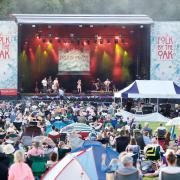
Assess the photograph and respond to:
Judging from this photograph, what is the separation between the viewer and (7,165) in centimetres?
1134

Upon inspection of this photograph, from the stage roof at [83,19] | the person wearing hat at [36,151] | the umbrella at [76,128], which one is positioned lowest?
the umbrella at [76,128]

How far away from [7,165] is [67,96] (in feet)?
88.6

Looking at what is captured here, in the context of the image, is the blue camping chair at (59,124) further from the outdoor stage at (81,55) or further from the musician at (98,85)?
the musician at (98,85)

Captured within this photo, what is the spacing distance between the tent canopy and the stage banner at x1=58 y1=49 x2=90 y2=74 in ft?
40.5

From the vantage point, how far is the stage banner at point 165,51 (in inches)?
1489

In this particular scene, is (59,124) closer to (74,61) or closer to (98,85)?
(98,85)

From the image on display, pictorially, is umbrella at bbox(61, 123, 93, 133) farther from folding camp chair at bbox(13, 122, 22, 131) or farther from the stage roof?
the stage roof

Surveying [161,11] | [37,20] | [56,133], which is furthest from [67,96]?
[161,11]

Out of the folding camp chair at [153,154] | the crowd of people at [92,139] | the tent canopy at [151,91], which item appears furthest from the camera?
the tent canopy at [151,91]

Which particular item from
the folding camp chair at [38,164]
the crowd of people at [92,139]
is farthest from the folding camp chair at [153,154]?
the folding camp chair at [38,164]

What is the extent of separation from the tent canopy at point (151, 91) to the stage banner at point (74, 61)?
40.5 ft

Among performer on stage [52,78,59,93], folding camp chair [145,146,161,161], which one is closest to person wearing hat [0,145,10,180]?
folding camp chair [145,146,161,161]

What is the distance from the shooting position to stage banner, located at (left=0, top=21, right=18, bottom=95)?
37375 millimetres

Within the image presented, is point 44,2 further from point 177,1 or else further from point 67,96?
point 67,96
